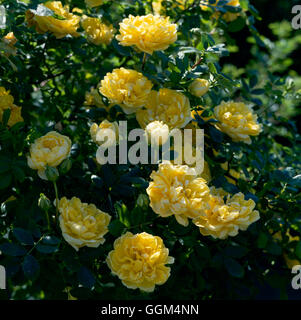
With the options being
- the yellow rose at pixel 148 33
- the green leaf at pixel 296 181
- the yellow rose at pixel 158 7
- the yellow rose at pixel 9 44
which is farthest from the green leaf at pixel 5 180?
the yellow rose at pixel 158 7

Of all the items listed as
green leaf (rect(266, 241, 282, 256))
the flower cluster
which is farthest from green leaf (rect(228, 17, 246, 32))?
green leaf (rect(266, 241, 282, 256))

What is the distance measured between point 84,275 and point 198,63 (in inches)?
22.8

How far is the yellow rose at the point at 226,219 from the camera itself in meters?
0.88

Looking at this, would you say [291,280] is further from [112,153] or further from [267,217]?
[112,153]

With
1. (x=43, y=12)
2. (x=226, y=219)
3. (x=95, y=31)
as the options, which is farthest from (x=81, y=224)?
(x=95, y=31)

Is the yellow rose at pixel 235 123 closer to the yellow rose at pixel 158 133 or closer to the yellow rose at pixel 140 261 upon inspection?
the yellow rose at pixel 158 133

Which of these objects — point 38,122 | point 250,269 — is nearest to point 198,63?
point 250,269

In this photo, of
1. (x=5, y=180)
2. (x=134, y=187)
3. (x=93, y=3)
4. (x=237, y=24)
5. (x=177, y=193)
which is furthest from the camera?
(x=237, y=24)

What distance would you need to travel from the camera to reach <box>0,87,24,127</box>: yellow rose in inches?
42.8

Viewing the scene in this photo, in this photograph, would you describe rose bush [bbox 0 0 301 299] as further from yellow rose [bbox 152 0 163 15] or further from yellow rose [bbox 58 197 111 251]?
yellow rose [bbox 152 0 163 15]

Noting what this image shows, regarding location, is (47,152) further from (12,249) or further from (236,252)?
(236,252)

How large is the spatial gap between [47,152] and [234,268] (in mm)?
499

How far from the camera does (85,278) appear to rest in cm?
88
